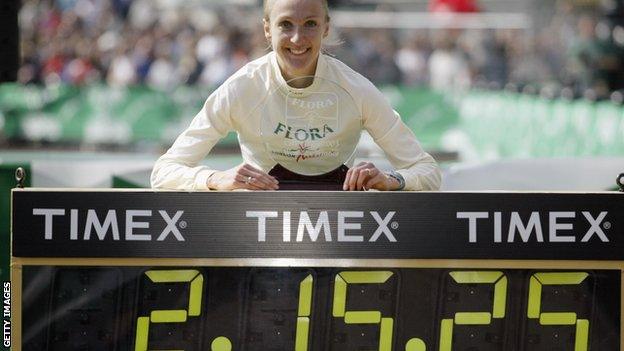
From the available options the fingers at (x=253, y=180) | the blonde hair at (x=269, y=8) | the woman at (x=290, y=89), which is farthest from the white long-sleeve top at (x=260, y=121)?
the fingers at (x=253, y=180)

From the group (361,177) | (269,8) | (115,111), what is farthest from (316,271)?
(115,111)

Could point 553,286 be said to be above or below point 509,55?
below

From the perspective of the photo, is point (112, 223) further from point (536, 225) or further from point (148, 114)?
point (148, 114)

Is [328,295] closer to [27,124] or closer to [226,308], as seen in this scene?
[226,308]

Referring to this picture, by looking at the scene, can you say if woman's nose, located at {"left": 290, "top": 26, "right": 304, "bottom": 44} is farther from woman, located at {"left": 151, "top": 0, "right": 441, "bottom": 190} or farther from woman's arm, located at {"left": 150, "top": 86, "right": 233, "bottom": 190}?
woman's arm, located at {"left": 150, "top": 86, "right": 233, "bottom": 190}

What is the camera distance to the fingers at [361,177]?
4.98m

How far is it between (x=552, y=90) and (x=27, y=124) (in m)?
8.12

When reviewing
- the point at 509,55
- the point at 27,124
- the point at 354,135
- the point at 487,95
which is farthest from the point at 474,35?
the point at 354,135

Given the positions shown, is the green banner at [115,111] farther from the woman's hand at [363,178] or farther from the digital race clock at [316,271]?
the digital race clock at [316,271]

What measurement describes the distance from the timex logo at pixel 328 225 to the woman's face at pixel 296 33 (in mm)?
803

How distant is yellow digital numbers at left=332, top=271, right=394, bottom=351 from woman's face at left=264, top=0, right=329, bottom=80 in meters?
0.93

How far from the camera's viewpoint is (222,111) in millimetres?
5449

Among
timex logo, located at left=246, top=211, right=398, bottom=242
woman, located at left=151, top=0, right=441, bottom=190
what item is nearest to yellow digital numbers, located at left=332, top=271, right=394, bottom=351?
timex logo, located at left=246, top=211, right=398, bottom=242

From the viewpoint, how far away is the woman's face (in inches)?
209
